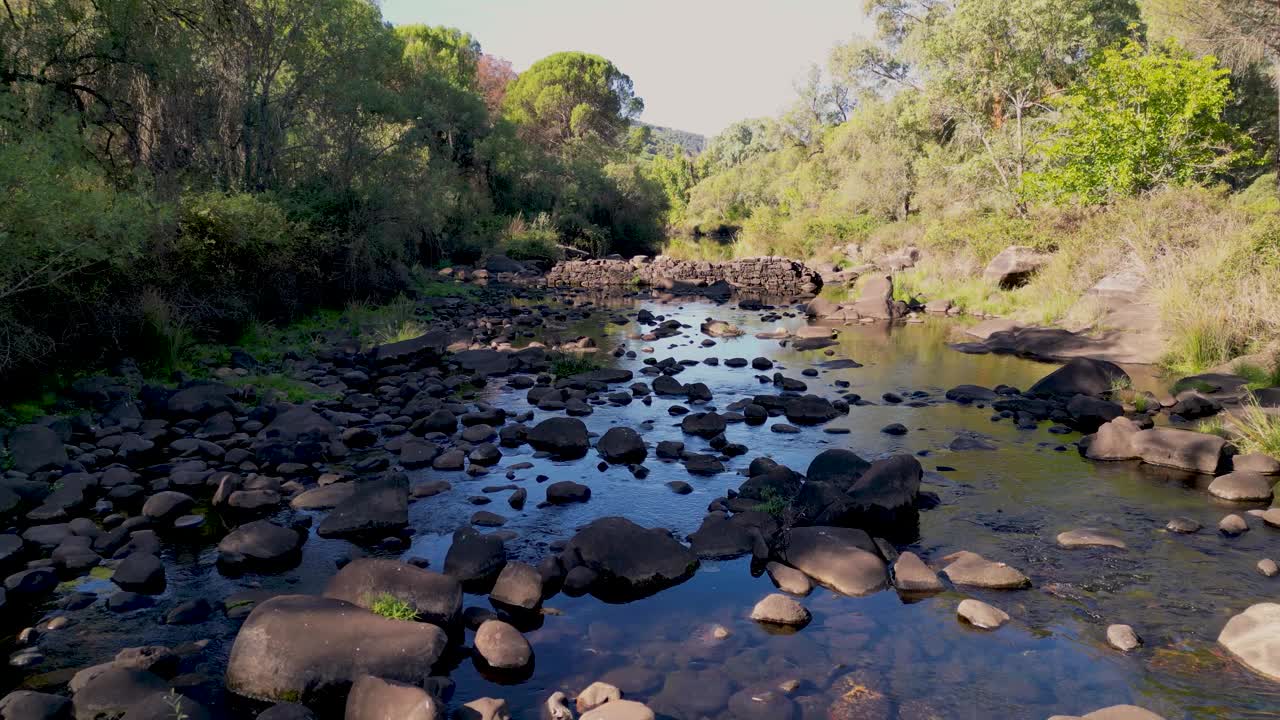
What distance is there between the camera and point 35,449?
811 centimetres

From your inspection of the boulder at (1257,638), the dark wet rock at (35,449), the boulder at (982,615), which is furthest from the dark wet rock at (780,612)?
the dark wet rock at (35,449)

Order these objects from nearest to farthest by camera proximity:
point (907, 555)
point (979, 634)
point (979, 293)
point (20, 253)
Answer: point (979, 634), point (907, 555), point (20, 253), point (979, 293)

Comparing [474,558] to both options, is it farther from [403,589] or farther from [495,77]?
[495,77]

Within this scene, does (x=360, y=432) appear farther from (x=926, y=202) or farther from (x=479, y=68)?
(x=479, y=68)

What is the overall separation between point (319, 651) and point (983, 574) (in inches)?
183

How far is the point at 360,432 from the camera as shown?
9.62 meters

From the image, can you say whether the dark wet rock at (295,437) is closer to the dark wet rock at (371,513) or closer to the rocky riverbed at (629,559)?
the rocky riverbed at (629,559)

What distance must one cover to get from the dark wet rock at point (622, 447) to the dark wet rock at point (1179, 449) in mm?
5552

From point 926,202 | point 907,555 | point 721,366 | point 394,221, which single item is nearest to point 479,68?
point 926,202

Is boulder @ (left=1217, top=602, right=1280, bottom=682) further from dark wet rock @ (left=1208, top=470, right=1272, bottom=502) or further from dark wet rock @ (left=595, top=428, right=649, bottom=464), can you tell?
dark wet rock @ (left=595, top=428, right=649, bottom=464)

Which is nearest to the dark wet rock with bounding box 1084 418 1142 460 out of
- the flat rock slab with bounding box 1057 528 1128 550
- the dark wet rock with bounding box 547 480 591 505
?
the flat rock slab with bounding box 1057 528 1128 550

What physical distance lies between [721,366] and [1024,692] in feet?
35.2

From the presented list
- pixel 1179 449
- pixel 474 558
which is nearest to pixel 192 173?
pixel 474 558

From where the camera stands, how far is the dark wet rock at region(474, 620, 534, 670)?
493cm
